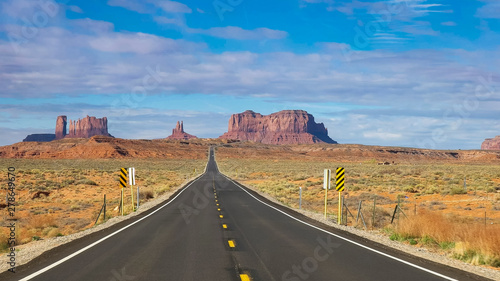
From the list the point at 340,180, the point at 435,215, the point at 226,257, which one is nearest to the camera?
the point at 226,257

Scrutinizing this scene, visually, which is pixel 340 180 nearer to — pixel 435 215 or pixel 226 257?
pixel 435 215

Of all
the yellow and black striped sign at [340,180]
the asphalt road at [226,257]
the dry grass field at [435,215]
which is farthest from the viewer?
the yellow and black striped sign at [340,180]

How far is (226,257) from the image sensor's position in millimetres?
11102

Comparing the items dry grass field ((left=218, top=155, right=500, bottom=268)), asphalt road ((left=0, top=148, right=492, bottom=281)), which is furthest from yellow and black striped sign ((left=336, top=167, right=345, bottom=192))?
asphalt road ((left=0, top=148, right=492, bottom=281))

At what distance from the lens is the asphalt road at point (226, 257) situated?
9141 mm

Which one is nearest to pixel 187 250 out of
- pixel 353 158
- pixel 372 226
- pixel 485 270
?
pixel 485 270

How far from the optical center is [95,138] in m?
177

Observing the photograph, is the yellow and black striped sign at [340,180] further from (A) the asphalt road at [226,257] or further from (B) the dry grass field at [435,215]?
(A) the asphalt road at [226,257]

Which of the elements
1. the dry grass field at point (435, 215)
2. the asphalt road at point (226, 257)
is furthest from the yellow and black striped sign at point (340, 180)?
the asphalt road at point (226, 257)

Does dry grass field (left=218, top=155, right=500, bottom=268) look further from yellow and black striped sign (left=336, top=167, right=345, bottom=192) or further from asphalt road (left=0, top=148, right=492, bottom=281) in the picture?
asphalt road (left=0, top=148, right=492, bottom=281)

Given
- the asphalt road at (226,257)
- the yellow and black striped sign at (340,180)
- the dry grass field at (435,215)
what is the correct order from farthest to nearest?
the yellow and black striped sign at (340,180)
the dry grass field at (435,215)
the asphalt road at (226,257)

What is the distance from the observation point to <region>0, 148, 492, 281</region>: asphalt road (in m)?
9.14

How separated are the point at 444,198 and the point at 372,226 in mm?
16508

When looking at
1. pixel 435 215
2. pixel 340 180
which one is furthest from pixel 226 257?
pixel 340 180
